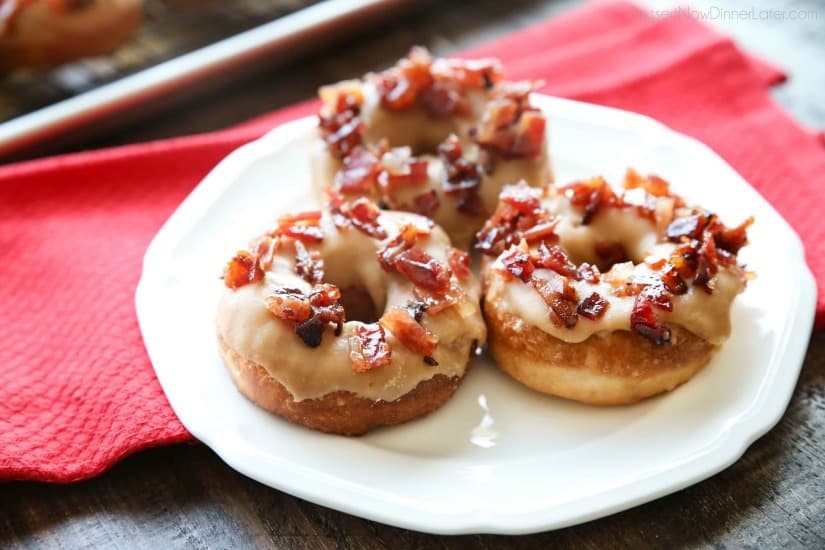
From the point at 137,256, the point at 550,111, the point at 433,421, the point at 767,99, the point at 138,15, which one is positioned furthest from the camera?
the point at 138,15

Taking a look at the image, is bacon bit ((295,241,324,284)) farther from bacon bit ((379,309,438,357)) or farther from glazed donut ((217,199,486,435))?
bacon bit ((379,309,438,357))

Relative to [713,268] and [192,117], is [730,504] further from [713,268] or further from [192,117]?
[192,117]

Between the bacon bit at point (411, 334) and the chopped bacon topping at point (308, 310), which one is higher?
the chopped bacon topping at point (308, 310)

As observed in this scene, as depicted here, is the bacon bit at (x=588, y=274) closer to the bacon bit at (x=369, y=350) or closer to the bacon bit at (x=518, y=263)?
the bacon bit at (x=518, y=263)

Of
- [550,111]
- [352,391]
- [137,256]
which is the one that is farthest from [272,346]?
[550,111]

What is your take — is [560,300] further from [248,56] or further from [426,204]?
[248,56]

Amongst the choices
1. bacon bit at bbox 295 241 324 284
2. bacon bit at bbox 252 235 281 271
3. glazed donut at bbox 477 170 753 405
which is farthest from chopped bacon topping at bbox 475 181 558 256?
bacon bit at bbox 252 235 281 271

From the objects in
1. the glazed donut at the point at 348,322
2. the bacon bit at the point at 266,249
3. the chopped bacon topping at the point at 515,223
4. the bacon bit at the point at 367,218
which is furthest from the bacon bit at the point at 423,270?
the bacon bit at the point at 266,249

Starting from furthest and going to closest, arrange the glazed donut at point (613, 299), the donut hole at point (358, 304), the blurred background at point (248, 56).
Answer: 1. the blurred background at point (248, 56)
2. the donut hole at point (358, 304)
3. the glazed donut at point (613, 299)
